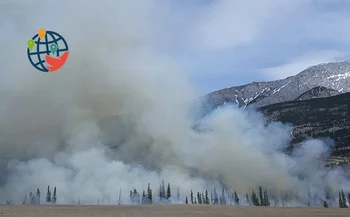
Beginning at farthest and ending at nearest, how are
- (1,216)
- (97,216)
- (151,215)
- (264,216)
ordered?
1. (264,216)
2. (151,215)
3. (97,216)
4. (1,216)

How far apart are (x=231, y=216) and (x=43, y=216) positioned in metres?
41.0

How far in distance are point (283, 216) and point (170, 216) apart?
95.9 feet

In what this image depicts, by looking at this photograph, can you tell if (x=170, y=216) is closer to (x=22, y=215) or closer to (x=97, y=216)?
(x=97, y=216)

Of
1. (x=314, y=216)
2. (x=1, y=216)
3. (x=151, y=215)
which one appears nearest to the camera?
(x=1, y=216)

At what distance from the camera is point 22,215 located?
74062mm

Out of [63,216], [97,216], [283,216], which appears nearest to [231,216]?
[283,216]

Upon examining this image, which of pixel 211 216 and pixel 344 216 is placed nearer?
pixel 211 216

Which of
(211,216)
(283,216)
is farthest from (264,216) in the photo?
(211,216)

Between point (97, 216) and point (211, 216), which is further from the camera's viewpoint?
point (211, 216)

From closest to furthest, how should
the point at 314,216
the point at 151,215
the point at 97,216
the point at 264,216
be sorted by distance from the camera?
1. the point at 97,216
2. the point at 151,215
3. the point at 264,216
4. the point at 314,216

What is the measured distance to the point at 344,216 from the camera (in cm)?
10406

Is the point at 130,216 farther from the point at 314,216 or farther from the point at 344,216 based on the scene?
the point at 344,216

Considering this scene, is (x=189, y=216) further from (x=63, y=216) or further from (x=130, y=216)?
(x=63, y=216)

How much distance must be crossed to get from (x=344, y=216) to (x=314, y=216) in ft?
32.5
